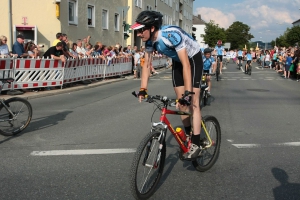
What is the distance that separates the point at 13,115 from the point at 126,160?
2.63 meters

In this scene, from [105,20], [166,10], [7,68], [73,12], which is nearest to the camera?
[7,68]

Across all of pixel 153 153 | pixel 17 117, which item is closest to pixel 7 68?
pixel 17 117

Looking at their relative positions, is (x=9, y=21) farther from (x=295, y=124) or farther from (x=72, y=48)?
(x=295, y=124)

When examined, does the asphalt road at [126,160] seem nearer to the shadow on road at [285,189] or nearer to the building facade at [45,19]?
the shadow on road at [285,189]

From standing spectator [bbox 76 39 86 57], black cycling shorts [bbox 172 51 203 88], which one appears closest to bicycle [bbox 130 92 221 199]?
black cycling shorts [bbox 172 51 203 88]

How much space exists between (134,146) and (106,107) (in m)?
4.33

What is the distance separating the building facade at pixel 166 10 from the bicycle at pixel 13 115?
20.2m

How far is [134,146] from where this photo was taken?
584 centimetres

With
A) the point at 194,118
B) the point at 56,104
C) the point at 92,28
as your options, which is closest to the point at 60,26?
the point at 92,28

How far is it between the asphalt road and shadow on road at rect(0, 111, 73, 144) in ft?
0.06

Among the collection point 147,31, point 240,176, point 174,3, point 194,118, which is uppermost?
point 174,3

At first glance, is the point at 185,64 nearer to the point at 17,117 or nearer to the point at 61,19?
the point at 17,117

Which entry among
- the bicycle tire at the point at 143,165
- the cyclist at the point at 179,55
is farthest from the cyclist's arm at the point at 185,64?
the bicycle tire at the point at 143,165

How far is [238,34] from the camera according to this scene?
475ft
